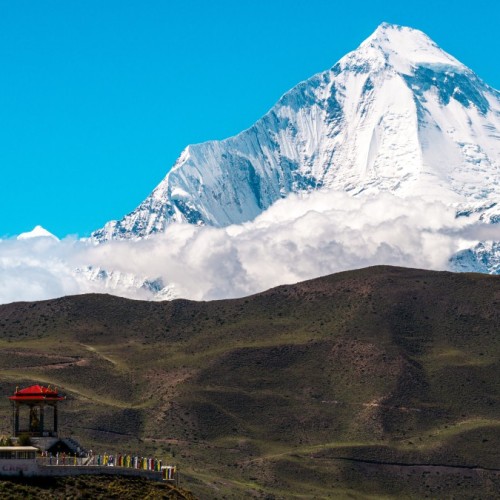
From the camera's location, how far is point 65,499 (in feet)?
284

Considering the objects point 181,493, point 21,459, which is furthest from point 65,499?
point 181,493

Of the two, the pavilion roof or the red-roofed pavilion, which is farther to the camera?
the red-roofed pavilion

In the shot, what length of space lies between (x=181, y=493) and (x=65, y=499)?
433 inches

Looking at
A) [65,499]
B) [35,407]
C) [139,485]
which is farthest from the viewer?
[35,407]

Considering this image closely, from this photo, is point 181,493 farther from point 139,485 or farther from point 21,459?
point 21,459

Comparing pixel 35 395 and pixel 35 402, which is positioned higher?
pixel 35 395

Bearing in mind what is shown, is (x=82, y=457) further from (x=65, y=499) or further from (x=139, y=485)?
(x=65, y=499)

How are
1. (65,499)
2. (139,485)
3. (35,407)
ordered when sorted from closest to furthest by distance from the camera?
1. (65,499)
2. (139,485)
3. (35,407)

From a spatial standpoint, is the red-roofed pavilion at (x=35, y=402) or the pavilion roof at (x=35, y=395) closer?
the pavilion roof at (x=35, y=395)

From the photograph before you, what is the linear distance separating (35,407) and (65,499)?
14839mm

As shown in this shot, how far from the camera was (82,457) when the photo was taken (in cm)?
9831

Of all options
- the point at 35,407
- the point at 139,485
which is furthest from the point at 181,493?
the point at 35,407

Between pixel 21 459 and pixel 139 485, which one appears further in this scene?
pixel 139 485

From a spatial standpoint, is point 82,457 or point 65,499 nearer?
point 65,499
